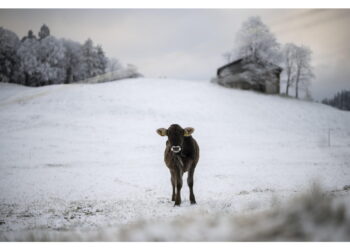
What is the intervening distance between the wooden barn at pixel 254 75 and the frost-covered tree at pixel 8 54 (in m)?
19.4

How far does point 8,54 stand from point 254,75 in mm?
22266

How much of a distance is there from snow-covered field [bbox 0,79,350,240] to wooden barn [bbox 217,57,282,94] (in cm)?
172

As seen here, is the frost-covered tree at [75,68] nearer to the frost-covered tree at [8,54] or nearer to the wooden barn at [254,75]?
the frost-covered tree at [8,54]

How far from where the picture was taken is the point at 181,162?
16.2ft

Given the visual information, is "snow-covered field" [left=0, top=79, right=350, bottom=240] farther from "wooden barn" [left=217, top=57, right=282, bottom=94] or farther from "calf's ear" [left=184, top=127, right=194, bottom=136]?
"wooden barn" [left=217, top=57, right=282, bottom=94]

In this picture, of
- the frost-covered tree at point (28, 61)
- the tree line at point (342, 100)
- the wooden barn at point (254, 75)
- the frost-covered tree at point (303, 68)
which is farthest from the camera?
the wooden barn at point (254, 75)

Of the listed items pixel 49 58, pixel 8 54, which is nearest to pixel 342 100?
pixel 8 54

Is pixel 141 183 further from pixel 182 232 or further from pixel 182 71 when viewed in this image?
pixel 182 232

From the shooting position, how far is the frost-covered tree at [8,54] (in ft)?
28.8

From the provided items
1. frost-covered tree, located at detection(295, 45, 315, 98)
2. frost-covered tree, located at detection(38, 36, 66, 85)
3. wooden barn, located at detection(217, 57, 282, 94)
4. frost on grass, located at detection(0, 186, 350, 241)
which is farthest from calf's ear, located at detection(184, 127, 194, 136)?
wooden barn, located at detection(217, 57, 282, 94)

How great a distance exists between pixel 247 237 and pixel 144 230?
125cm

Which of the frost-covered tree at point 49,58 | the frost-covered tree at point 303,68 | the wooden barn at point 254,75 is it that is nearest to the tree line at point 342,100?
the frost-covered tree at point 303,68

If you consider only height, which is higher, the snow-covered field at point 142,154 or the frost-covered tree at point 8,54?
the frost-covered tree at point 8,54
